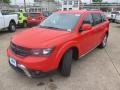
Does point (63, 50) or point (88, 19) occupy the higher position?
point (88, 19)

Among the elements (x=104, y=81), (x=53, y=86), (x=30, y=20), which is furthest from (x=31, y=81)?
(x=30, y=20)

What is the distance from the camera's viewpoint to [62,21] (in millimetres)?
5383

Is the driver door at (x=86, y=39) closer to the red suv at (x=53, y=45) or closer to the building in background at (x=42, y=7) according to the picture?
the red suv at (x=53, y=45)

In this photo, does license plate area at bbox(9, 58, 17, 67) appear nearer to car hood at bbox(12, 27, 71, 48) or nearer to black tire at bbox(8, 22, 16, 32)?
car hood at bbox(12, 27, 71, 48)

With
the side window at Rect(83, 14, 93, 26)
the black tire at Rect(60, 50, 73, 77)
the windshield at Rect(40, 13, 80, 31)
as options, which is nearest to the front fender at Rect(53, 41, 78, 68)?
the black tire at Rect(60, 50, 73, 77)

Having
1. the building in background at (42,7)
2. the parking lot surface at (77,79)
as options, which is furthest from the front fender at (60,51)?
the building in background at (42,7)

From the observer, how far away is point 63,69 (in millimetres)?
4520

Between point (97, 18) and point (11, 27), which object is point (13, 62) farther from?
point (11, 27)

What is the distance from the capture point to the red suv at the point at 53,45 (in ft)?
13.0

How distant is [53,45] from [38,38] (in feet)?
1.69

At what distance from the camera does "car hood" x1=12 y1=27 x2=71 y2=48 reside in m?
4.07

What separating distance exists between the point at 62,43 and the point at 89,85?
3.93 ft

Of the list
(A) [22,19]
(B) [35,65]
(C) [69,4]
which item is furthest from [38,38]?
(C) [69,4]

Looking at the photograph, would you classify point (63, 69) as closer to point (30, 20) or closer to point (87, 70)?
point (87, 70)
